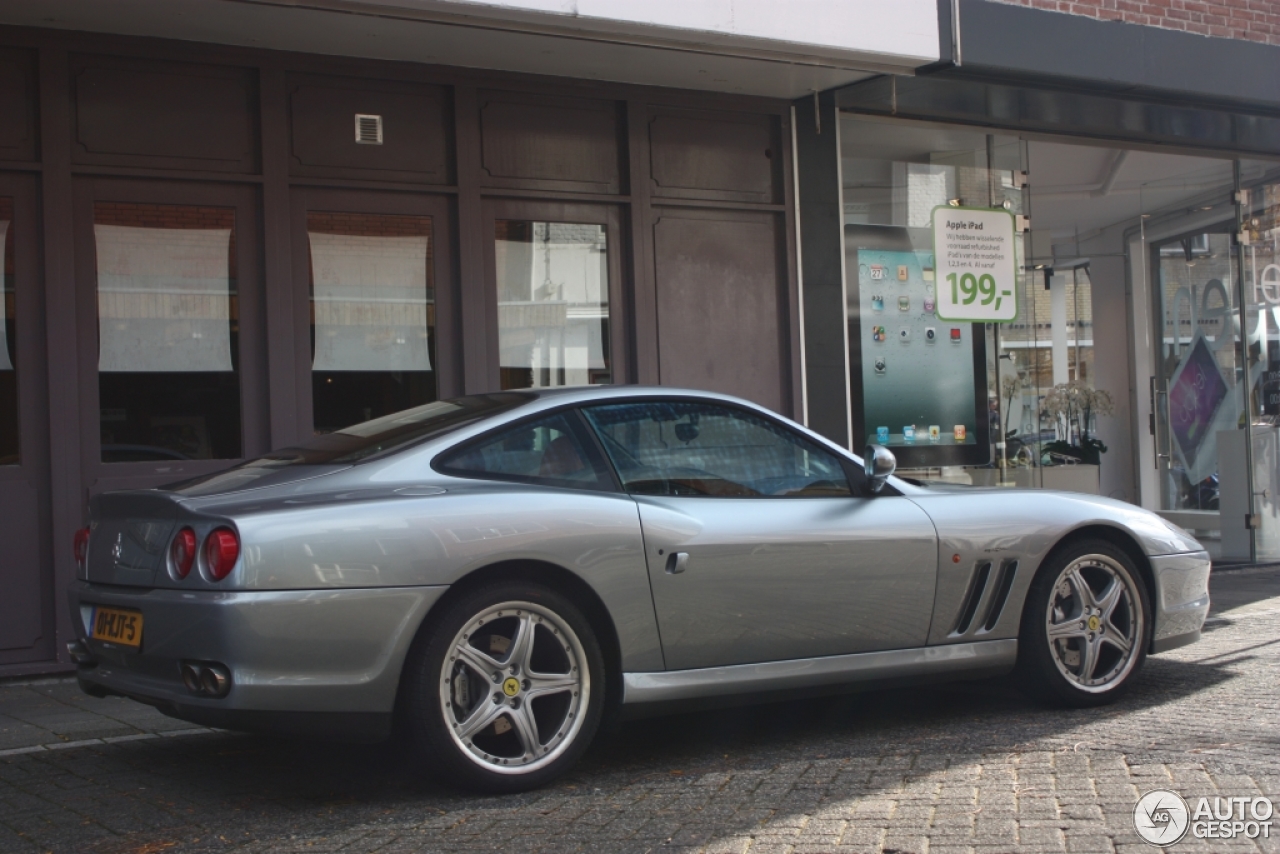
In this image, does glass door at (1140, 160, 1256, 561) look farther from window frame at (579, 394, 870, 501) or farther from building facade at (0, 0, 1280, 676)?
window frame at (579, 394, 870, 501)

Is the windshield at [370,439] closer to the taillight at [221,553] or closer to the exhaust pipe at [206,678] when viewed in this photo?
the taillight at [221,553]

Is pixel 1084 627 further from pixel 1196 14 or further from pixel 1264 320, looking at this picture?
pixel 1264 320

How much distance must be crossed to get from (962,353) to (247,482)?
25.1 feet

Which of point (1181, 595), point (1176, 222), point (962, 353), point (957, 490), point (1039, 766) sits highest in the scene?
point (1176, 222)

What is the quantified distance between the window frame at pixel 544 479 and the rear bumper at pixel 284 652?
50cm

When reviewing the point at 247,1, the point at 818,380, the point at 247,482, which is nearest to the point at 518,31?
the point at 247,1

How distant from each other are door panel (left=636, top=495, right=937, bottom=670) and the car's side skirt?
34mm

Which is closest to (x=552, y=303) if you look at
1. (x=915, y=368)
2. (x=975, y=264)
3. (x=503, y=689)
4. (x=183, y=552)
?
(x=915, y=368)

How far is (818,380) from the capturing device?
9.92 meters

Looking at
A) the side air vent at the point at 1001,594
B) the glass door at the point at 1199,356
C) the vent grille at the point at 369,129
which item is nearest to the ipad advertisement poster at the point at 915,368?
the glass door at the point at 1199,356

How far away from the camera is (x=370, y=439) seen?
15.7ft

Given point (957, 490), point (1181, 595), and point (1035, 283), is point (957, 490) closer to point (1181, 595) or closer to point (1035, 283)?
point (1181, 595)

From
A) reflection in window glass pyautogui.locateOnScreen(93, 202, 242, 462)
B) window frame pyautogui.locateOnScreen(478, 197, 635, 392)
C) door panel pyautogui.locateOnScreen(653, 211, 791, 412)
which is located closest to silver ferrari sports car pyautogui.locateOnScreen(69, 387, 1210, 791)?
reflection in window glass pyautogui.locateOnScreen(93, 202, 242, 462)

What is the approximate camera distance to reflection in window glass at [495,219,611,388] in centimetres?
886
